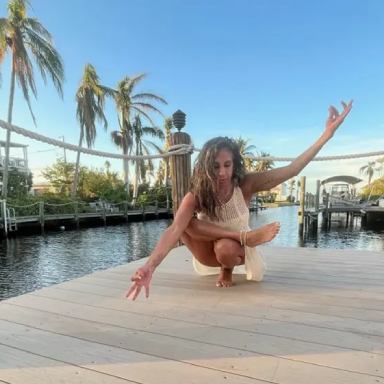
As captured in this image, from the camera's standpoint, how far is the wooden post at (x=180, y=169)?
2.78 meters

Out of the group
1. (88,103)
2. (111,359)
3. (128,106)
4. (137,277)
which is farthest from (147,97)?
(111,359)

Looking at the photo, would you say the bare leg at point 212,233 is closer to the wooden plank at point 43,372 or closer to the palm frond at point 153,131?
the wooden plank at point 43,372

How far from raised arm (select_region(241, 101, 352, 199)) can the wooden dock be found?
0.58m

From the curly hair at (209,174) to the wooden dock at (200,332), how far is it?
47cm

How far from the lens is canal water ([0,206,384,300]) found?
6.52m

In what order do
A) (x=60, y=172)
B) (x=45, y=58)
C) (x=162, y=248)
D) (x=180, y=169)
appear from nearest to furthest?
(x=162, y=248)
(x=180, y=169)
(x=45, y=58)
(x=60, y=172)

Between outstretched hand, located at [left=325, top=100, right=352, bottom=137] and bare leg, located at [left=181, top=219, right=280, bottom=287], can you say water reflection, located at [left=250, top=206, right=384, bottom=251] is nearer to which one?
outstretched hand, located at [left=325, top=100, right=352, bottom=137]

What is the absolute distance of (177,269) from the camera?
7.42 ft

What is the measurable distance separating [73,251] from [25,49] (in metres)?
8.17

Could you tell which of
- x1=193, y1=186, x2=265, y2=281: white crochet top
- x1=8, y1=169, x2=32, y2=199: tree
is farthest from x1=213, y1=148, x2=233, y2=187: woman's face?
x1=8, y1=169, x2=32, y2=199: tree

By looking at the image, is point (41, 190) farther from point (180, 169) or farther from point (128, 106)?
point (180, 169)

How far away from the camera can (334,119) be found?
1.85 metres

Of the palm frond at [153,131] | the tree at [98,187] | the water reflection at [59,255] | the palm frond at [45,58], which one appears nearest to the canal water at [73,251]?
the water reflection at [59,255]

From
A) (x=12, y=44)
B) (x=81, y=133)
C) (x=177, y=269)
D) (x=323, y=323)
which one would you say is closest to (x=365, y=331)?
(x=323, y=323)
